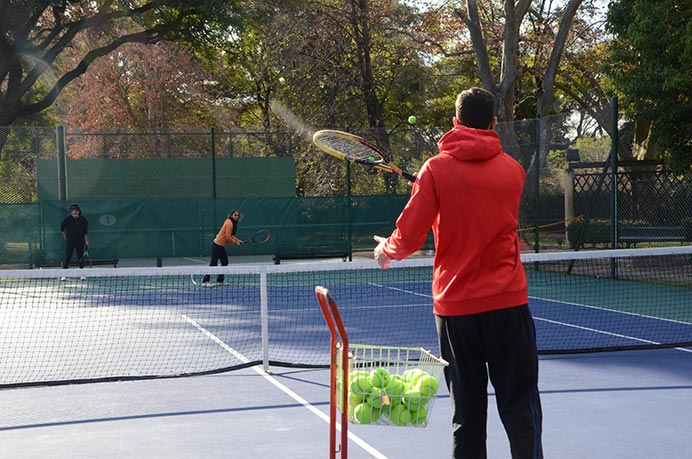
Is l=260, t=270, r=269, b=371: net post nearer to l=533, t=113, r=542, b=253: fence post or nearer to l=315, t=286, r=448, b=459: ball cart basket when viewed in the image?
l=315, t=286, r=448, b=459: ball cart basket

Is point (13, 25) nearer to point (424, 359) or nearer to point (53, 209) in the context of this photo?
point (53, 209)

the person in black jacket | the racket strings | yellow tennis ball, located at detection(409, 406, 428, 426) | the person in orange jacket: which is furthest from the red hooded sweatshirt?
the person in black jacket

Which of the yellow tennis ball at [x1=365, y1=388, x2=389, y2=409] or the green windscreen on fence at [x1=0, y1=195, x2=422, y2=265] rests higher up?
the green windscreen on fence at [x1=0, y1=195, x2=422, y2=265]

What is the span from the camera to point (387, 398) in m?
3.45

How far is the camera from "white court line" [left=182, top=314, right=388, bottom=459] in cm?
496

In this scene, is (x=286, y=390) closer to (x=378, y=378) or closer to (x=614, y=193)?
(x=378, y=378)

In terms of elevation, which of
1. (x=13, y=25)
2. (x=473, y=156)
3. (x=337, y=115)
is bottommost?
(x=473, y=156)

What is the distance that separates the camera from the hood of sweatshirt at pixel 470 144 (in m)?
3.50

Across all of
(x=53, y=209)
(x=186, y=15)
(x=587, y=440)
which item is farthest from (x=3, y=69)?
(x=587, y=440)

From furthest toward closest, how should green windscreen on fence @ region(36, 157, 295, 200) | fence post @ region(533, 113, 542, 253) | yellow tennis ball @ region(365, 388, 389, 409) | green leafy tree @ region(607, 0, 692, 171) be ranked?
green windscreen on fence @ region(36, 157, 295, 200)
fence post @ region(533, 113, 542, 253)
green leafy tree @ region(607, 0, 692, 171)
yellow tennis ball @ region(365, 388, 389, 409)

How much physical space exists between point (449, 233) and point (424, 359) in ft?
1.83

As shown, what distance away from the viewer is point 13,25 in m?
22.1

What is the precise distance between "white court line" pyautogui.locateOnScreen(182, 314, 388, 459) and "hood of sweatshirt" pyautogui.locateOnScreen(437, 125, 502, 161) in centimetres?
200

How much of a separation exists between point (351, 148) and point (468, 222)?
245 cm
